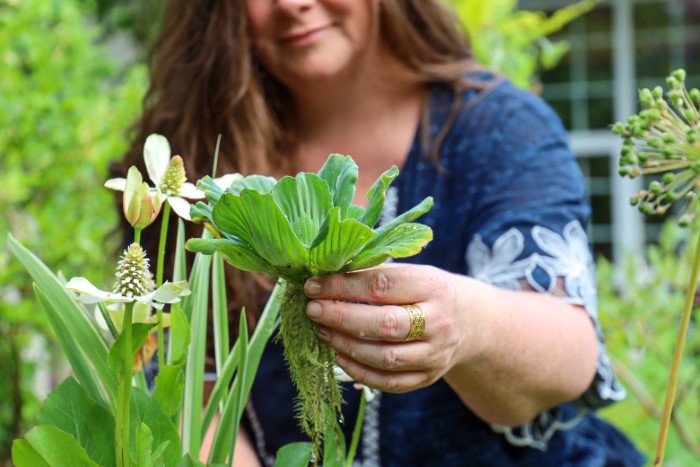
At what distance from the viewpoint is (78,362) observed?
71cm

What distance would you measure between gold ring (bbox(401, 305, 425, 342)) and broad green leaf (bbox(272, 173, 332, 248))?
10cm

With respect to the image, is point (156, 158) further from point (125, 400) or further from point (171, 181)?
point (125, 400)

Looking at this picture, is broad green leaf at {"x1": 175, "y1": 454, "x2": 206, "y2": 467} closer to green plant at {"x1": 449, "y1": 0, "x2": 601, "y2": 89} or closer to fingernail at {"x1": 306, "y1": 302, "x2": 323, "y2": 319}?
fingernail at {"x1": 306, "y1": 302, "x2": 323, "y2": 319}

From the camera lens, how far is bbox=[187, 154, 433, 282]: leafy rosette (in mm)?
562

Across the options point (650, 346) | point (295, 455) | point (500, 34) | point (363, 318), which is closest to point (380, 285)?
point (363, 318)

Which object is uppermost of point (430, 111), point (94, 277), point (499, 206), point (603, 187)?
point (430, 111)

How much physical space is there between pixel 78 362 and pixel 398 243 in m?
0.27

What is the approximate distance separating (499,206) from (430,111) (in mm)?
265

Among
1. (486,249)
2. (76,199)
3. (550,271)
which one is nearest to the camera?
(550,271)

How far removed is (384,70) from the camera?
5.14 ft

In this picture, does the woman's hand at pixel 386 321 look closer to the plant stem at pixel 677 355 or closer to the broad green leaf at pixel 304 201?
the broad green leaf at pixel 304 201

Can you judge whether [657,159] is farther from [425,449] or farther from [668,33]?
[668,33]

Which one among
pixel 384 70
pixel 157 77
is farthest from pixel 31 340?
pixel 384 70

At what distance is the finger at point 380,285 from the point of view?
0.62 m
